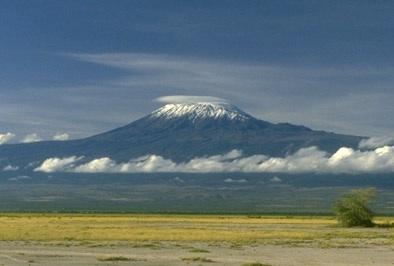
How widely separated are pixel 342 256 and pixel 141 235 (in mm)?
33249

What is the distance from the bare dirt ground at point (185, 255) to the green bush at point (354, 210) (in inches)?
2031

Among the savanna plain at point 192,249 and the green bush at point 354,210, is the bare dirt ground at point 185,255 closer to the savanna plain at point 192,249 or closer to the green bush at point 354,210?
the savanna plain at point 192,249

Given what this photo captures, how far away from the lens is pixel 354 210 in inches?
4894

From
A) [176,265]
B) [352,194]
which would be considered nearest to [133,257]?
[176,265]

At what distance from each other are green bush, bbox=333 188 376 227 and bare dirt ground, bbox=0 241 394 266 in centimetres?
5158

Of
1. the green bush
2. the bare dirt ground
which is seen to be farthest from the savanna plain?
the green bush

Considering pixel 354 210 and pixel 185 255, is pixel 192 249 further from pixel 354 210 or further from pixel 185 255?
pixel 354 210

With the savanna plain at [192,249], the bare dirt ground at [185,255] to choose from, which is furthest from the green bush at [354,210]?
the bare dirt ground at [185,255]

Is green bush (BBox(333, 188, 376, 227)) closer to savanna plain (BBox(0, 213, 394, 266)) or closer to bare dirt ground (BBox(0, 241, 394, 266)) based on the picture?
savanna plain (BBox(0, 213, 394, 266))

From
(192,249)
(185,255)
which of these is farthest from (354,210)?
(185,255)

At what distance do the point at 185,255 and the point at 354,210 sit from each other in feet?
220

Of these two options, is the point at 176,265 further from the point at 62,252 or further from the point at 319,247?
the point at 319,247

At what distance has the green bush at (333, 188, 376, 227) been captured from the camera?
123812 mm

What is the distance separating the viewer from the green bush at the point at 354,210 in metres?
124
